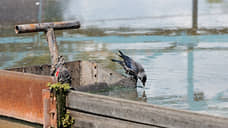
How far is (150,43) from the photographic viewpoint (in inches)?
482

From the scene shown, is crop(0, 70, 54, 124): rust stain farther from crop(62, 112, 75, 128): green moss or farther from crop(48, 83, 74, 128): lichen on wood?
crop(62, 112, 75, 128): green moss

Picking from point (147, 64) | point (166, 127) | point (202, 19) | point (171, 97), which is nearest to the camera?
point (166, 127)

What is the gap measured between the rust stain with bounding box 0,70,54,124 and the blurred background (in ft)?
5.79

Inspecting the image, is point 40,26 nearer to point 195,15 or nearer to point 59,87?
point 59,87

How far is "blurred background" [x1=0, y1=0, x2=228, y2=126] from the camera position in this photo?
25.6ft

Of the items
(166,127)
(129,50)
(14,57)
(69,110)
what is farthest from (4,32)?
(166,127)

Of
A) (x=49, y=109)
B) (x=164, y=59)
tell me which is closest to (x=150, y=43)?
(x=164, y=59)

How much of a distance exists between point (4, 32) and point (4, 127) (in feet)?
28.1

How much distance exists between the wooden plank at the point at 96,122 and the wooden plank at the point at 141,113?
5cm

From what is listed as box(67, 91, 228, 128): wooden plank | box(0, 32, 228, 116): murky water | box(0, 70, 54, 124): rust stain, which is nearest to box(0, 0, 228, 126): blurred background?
box(0, 32, 228, 116): murky water

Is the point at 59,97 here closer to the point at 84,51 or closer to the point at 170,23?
the point at 84,51

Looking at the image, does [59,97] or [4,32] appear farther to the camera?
[4,32]

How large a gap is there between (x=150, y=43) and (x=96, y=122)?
6995mm

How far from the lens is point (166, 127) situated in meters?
4.84
